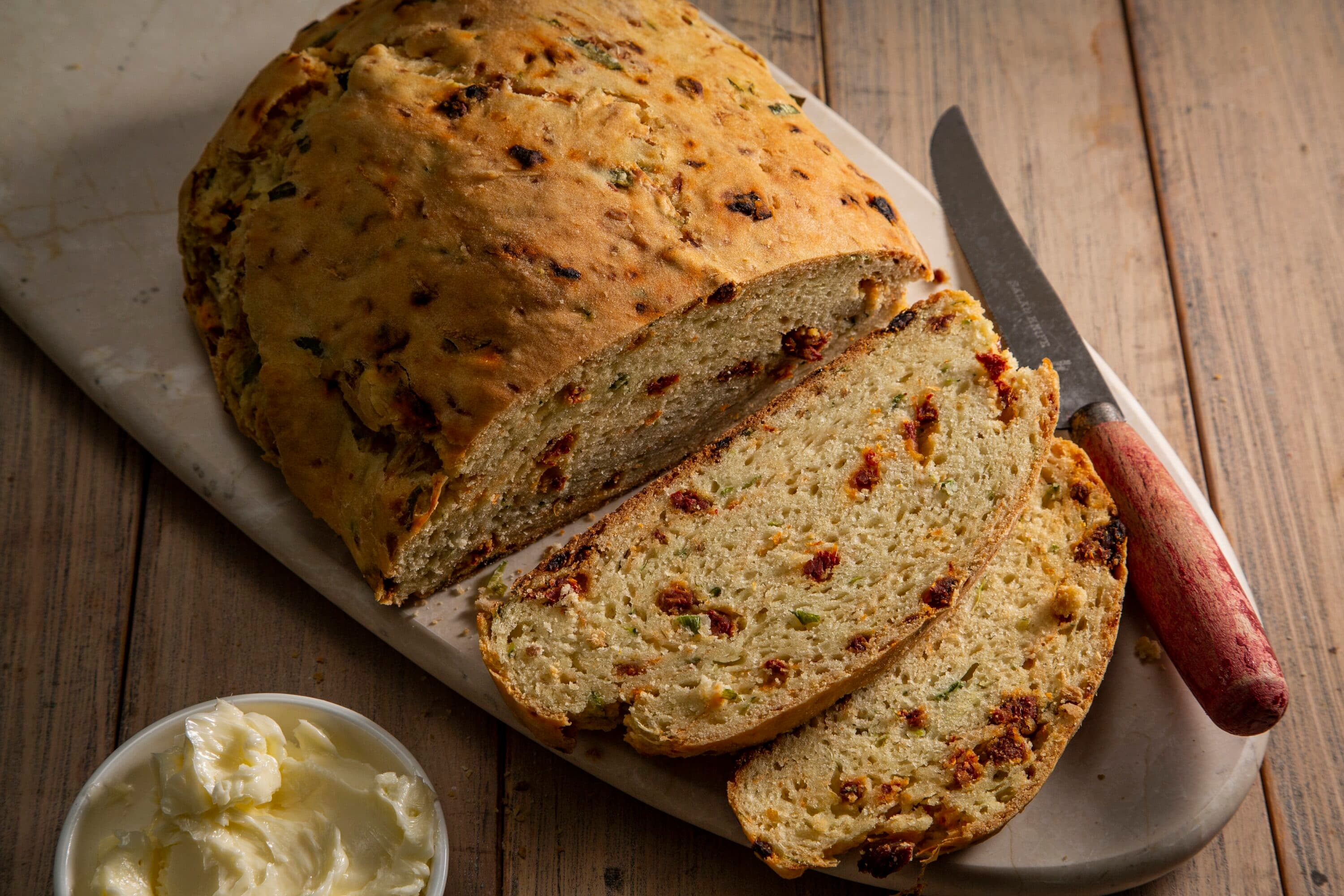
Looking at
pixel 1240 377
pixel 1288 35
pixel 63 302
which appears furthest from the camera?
pixel 1288 35

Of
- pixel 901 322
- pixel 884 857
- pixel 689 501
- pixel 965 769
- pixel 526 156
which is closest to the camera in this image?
pixel 884 857

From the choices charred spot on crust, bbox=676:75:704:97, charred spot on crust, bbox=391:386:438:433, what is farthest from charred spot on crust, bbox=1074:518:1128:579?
charred spot on crust, bbox=391:386:438:433

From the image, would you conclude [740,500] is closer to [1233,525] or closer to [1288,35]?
[1233,525]

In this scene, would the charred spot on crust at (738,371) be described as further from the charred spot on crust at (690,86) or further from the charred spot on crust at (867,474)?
the charred spot on crust at (690,86)

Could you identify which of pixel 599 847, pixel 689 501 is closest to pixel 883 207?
pixel 689 501

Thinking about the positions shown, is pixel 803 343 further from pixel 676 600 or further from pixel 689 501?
pixel 676 600

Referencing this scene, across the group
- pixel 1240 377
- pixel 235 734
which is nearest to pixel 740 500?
pixel 235 734
